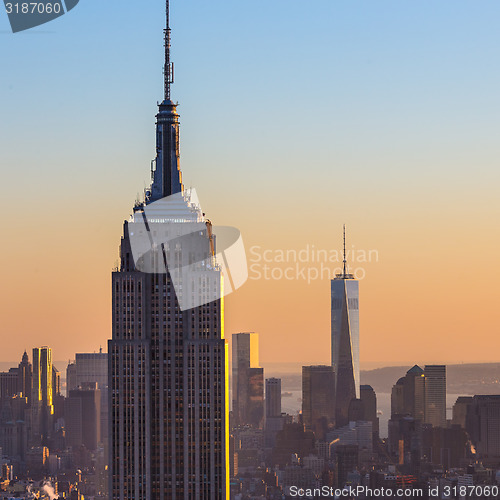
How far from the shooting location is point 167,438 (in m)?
45.6

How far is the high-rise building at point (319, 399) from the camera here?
100 m

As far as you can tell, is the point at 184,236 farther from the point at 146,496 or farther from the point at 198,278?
the point at 146,496

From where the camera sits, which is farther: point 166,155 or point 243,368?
point 243,368

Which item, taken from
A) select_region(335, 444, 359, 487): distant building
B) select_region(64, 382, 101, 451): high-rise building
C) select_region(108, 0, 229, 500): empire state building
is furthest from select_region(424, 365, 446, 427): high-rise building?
select_region(108, 0, 229, 500): empire state building

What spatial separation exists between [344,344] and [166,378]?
181 ft

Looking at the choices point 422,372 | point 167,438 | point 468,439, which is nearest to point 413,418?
point 468,439

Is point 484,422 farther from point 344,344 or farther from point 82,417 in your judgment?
point 82,417

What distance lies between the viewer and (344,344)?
10000 centimetres

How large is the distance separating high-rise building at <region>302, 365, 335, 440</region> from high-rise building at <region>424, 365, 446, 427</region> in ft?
24.2

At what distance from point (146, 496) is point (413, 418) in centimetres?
5534

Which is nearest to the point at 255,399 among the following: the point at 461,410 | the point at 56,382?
the point at 56,382

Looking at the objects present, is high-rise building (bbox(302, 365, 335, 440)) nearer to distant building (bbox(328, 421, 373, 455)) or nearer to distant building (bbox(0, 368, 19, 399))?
distant building (bbox(328, 421, 373, 455))

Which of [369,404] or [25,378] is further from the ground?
[25,378]

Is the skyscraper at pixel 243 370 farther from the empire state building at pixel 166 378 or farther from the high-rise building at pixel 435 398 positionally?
the high-rise building at pixel 435 398
